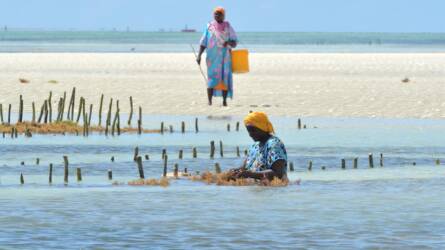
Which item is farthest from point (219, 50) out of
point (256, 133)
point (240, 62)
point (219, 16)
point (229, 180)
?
point (256, 133)

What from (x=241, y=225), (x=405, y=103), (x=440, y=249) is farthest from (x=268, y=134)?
(x=405, y=103)

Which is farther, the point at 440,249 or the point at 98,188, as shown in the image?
the point at 98,188

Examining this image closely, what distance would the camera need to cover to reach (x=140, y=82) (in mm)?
38531

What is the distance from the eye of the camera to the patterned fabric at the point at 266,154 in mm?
14680

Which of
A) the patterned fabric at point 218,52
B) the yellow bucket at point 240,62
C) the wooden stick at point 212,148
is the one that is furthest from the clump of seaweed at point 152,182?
the yellow bucket at point 240,62

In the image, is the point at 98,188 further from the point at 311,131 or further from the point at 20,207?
the point at 311,131

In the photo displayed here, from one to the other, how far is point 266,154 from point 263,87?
70.8ft

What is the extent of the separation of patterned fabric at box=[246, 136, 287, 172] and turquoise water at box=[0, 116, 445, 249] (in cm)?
26

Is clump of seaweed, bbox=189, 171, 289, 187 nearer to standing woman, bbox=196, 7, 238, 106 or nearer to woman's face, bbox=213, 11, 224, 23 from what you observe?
woman's face, bbox=213, 11, 224, 23

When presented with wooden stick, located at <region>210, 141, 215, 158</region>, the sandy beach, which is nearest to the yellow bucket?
the sandy beach

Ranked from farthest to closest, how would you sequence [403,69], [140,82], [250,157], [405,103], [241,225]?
[403,69] < [140,82] < [405,103] < [250,157] < [241,225]

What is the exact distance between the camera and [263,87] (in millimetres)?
36312

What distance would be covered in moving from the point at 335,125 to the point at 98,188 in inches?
404

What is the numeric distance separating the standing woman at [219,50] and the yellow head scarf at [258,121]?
1052 cm
